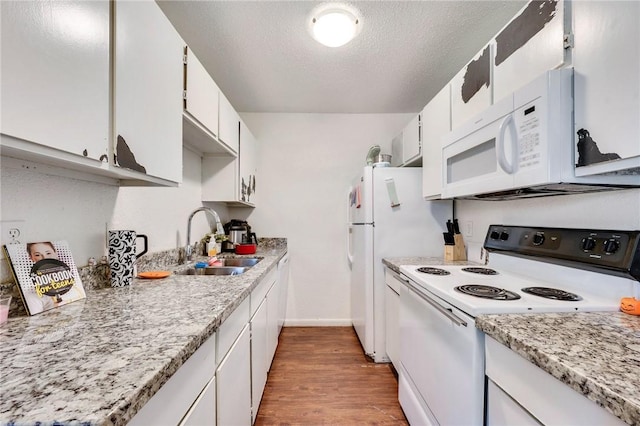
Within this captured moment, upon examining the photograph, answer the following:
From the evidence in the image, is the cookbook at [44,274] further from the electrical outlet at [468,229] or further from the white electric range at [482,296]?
the electrical outlet at [468,229]

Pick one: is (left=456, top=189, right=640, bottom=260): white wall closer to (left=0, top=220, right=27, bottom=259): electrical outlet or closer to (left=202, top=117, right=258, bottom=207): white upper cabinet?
(left=202, top=117, right=258, bottom=207): white upper cabinet

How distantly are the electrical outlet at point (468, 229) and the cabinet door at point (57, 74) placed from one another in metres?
2.21

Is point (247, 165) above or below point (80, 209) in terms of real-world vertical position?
above

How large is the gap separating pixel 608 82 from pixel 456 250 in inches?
56.9

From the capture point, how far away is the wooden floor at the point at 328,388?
1700mm

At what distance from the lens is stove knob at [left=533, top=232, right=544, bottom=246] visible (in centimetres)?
136

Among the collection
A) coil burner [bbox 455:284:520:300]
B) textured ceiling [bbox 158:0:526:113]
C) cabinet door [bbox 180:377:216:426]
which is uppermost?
textured ceiling [bbox 158:0:526:113]

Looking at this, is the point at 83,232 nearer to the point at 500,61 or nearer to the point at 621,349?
the point at 621,349

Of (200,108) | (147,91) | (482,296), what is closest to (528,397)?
(482,296)

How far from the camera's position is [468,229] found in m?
Answer: 2.18

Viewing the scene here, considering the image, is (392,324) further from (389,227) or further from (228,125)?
(228,125)

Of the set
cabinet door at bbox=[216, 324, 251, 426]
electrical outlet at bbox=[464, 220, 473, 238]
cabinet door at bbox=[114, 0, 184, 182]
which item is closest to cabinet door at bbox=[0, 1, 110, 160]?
cabinet door at bbox=[114, 0, 184, 182]

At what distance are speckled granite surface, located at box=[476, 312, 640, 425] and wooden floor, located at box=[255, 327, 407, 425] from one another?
120cm

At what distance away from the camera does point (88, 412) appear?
436 millimetres
